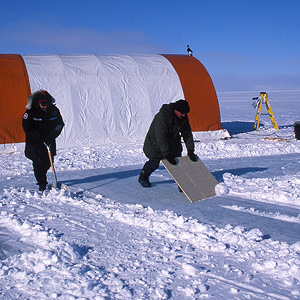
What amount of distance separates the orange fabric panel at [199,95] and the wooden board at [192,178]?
7363 mm

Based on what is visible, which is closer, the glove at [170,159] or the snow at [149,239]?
the snow at [149,239]

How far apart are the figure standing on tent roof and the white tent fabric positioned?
243 inches

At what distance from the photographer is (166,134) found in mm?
5797

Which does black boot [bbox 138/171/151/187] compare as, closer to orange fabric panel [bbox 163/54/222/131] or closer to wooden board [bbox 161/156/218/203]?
wooden board [bbox 161/156/218/203]

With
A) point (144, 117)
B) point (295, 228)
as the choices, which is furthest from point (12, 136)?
point (295, 228)

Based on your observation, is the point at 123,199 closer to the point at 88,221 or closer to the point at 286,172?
the point at 88,221

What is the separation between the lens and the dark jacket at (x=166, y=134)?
5.75 m

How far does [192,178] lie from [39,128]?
2.34 metres

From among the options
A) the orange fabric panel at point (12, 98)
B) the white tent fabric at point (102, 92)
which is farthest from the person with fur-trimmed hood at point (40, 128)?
the white tent fabric at point (102, 92)

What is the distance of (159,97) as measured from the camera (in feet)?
43.6

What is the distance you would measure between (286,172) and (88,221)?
427cm

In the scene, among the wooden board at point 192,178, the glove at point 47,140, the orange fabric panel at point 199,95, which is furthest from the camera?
the orange fabric panel at point 199,95

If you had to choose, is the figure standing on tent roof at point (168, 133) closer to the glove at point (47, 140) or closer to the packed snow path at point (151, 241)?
the packed snow path at point (151, 241)

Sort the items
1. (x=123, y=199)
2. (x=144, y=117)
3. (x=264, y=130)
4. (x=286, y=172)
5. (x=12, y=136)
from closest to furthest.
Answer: (x=123, y=199)
(x=286, y=172)
(x=12, y=136)
(x=144, y=117)
(x=264, y=130)
